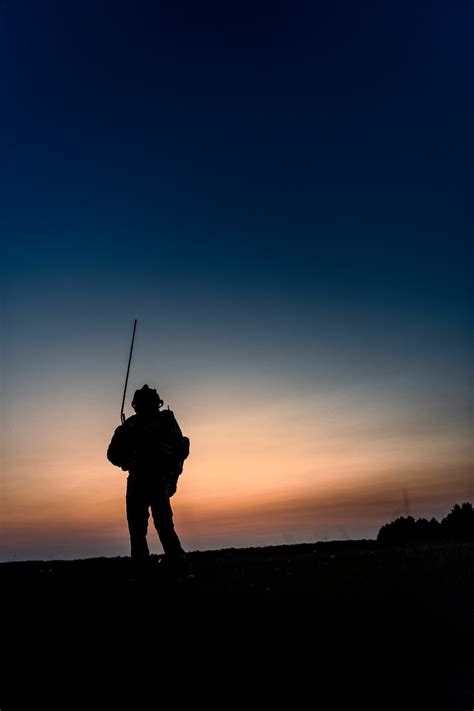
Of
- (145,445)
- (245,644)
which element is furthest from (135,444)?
(245,644)

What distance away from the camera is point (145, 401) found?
984 centimetres

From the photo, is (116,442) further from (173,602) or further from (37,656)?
(37,656)

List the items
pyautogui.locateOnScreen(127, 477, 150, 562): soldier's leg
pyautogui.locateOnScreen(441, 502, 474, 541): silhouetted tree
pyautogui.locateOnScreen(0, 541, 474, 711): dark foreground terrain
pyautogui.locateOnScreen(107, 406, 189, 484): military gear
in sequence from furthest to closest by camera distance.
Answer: pyautogui.locateOnScreen(441, 502, 474, 541): silhouetted tree
pyautogui.locateOnScreen(107, 406, 189, 484): military gear
pyautogui.locateOnScreen(127, 477, 150, 562): soldier's leg
pyautogui.locateOnScreen(0, 541, 474, 711): dark foreground terrain

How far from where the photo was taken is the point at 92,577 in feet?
34.6

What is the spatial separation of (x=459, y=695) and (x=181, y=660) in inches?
69.4

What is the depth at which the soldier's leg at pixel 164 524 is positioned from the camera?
951 centimetres

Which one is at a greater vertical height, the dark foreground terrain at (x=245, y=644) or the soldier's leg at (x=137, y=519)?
the soldier's leg at (x=137, y=519)

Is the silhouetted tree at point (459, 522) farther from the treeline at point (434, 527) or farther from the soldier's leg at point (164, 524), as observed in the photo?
the soldier's leg at point (164, 524)

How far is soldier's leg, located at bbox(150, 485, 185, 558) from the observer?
374 inches

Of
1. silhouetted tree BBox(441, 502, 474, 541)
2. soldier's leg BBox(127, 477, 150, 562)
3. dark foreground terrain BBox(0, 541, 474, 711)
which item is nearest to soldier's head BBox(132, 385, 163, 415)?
soldier's leg BBox(127, 477, 150, 562)

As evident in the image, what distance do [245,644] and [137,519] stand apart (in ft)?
15.0

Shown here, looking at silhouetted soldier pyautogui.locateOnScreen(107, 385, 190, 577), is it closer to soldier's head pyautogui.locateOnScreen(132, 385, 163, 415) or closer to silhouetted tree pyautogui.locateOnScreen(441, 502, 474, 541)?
soldier's head pyautogui.locateOnScreen(132, 385, 163, 415)

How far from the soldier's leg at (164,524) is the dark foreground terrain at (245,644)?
0.55m

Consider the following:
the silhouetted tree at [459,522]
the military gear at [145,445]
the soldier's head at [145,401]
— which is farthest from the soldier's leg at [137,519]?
the silhouetted tree at [459,522]
